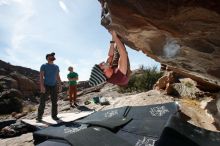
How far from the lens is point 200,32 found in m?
3.05

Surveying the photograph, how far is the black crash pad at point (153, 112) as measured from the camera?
17.4 feet

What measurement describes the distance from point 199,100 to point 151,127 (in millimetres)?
4146

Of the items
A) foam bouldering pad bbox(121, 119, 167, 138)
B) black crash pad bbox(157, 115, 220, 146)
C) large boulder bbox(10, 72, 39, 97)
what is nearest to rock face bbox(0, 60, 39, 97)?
large boulder bbox(10, 72, 39, 97)

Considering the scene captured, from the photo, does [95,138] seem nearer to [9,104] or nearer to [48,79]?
[48,79]

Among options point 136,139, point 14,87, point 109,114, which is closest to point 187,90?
point 109,114

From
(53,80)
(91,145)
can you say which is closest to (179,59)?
(91,145)

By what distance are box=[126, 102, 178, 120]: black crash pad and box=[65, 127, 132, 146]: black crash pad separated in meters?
0.82

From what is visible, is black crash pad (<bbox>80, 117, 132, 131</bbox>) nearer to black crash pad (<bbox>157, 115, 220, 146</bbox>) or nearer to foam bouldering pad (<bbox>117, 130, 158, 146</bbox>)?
foam bouldering pad (<bbox>117, 130, 158, 146</bbox>)

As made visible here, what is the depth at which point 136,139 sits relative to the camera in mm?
4629

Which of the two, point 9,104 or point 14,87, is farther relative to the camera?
point 14,87

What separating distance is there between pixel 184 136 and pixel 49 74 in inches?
175

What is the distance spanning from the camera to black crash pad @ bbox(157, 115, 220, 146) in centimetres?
413

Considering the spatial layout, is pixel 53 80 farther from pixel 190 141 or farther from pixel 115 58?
pixel 190 141

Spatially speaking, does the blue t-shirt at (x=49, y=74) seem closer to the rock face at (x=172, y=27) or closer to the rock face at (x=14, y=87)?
the rock face at (x=172, y=27)
